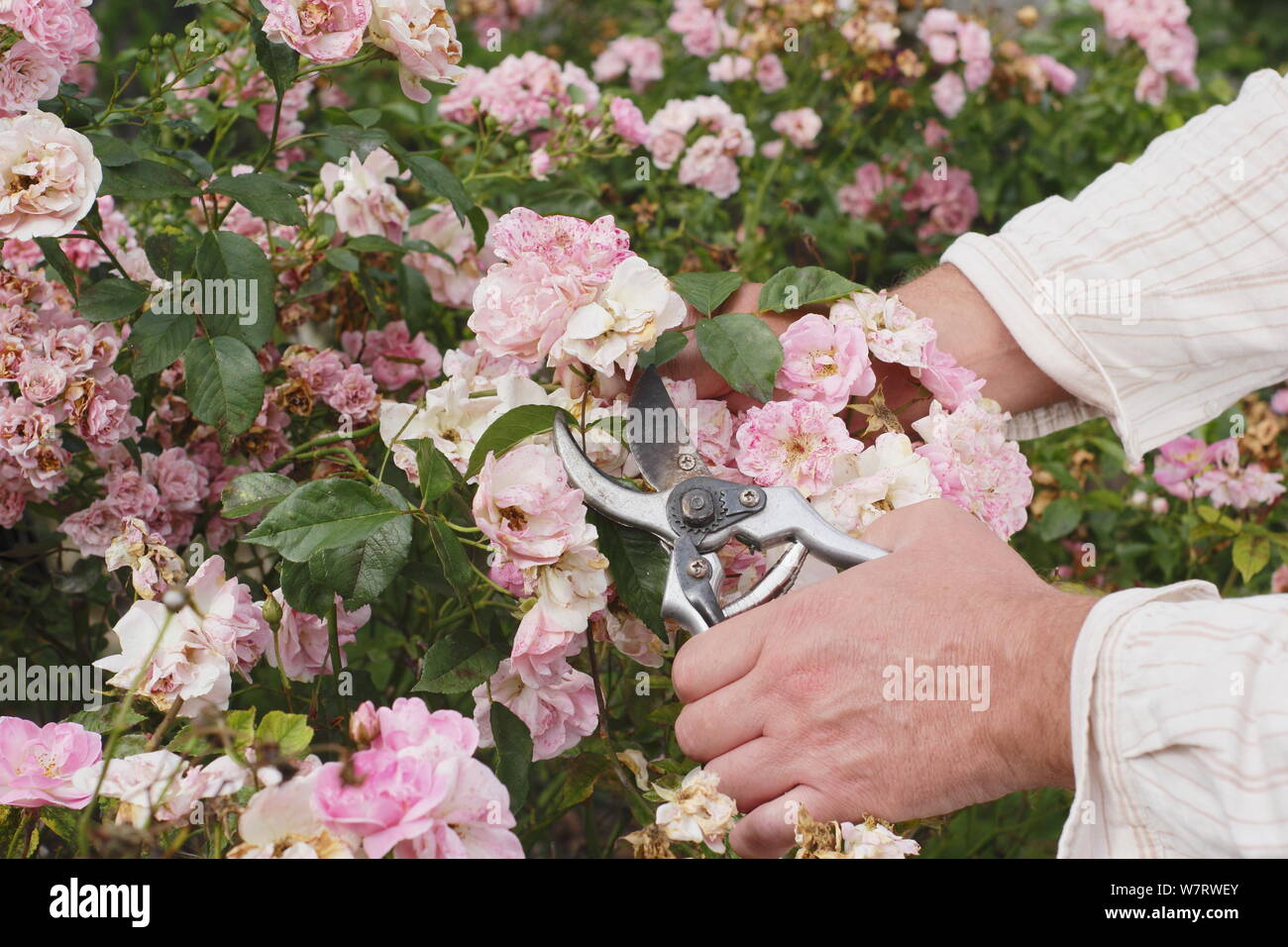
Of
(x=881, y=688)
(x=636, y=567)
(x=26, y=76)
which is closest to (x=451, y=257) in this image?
(x=26, y=76)

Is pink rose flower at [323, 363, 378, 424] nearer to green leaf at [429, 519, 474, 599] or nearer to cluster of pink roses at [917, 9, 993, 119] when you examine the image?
green leaf at [429, 519, 474, 599]

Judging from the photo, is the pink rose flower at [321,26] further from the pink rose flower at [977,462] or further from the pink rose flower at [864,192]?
the pink rose flower at [864,192]

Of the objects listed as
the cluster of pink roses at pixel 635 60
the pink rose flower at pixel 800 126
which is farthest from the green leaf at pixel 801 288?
the cluster of pink roses at pixel 635 60

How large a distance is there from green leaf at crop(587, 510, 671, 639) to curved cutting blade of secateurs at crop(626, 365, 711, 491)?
0.20 ft

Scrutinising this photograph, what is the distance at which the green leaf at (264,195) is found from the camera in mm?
1340

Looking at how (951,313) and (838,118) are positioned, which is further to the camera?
(838,118)

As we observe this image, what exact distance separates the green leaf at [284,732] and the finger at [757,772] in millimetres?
391

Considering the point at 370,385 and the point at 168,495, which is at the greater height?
Result: the point at 370,385

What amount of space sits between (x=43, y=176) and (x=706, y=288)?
0.69m

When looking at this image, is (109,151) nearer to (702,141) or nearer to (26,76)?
(26,76)

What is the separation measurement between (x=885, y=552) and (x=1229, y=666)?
0.31m
